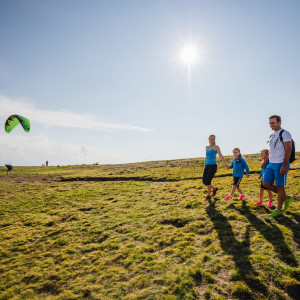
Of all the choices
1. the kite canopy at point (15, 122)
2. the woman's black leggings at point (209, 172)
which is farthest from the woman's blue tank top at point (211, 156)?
the kite canopy at point (15, 122)

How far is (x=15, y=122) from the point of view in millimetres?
26156

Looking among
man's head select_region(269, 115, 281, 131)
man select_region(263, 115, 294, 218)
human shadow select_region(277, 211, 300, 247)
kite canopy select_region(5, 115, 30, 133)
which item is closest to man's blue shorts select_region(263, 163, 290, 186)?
man select_region(263, 115, 294, 218)

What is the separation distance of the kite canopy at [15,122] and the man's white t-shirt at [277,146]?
91.1 ft

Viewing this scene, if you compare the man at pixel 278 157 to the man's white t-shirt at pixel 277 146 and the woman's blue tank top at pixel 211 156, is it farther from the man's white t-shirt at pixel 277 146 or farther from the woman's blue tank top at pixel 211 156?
the woman's blue tank top at pixel 211 156

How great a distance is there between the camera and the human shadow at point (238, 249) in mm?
5594

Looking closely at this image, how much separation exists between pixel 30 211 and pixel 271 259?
672 inches

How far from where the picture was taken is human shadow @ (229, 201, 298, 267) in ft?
20.5

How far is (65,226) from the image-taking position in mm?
12219

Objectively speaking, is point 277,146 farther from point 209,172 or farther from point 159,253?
point 159,253

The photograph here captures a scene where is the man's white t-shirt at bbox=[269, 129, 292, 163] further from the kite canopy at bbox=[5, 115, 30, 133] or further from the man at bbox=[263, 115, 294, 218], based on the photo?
the kite canopy at bbox=[5, 115, 30, 133]

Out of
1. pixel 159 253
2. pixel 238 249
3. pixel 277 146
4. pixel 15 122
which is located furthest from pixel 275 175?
pixel 15 122

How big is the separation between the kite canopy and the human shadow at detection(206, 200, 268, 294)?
2588 centimetres

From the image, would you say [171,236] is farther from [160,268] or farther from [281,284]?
[281,284]

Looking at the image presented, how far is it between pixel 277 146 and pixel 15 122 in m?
29.8
